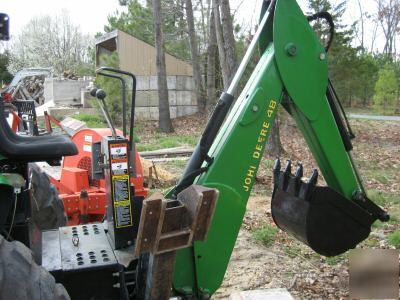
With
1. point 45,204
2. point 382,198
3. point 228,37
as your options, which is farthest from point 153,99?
point 45,204

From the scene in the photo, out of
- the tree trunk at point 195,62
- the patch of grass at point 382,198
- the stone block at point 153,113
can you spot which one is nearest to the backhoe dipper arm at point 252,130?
the patch of grass at point 382,198

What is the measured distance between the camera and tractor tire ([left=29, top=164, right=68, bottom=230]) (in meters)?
3.80

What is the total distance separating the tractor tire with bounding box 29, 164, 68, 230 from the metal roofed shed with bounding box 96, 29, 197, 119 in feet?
52.8

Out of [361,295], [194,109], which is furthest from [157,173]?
[194,109]

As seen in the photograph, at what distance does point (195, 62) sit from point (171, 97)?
2.03 metres

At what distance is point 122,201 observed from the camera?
2.97m

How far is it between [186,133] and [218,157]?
14.1 m

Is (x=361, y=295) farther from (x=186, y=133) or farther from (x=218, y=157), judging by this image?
(x=186, y=133)

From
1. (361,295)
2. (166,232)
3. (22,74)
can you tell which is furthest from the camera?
(22,74)

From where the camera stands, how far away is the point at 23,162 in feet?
8.75

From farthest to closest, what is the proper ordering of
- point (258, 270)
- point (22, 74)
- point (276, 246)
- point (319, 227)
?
1. point (22, 74)
2. point (276, 246)
3. point (258, 270)
4. point (319, 227)

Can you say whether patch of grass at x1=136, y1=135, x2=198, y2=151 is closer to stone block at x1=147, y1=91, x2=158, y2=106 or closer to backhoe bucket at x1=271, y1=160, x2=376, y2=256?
stone block at x1=147, y1=91, x2=158, y2=106

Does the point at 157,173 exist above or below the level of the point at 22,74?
below

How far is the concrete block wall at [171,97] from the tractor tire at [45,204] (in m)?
16.0
